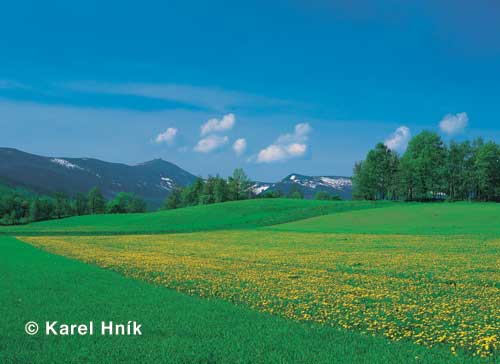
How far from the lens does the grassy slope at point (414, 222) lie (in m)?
59.9

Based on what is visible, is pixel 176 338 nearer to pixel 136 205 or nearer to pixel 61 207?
pixel 136 205

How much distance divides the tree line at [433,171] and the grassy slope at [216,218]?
20.4 metres

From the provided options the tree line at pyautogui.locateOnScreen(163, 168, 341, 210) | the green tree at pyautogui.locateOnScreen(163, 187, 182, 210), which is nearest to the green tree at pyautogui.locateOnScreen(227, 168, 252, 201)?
the tree line at pyautogui.locateOnScreen(163, 168, 341, 210)

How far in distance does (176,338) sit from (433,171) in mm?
119019

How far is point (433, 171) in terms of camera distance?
11894cm

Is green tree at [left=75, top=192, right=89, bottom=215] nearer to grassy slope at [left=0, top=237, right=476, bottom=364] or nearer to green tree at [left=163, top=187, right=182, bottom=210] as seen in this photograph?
green tree at [left=163, top=187, right=182, bottom=210]

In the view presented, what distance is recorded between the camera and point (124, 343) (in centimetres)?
1097

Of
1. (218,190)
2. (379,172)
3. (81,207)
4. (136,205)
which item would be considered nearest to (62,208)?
(81,207)

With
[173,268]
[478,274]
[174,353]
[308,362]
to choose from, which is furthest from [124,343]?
[478,274]

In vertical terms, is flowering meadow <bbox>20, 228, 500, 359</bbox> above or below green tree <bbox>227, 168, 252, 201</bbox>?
below

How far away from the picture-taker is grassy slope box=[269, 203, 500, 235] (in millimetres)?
59906

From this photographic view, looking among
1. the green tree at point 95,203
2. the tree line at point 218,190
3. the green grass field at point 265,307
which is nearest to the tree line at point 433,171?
the tree line at point 218,190

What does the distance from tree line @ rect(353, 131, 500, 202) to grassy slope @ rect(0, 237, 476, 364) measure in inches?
4505

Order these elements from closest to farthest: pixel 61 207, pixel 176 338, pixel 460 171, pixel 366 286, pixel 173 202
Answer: pixel 176 338 < pixel 366 286 < pixel 460 171 < pixel 61 207 < pixel 173 202
